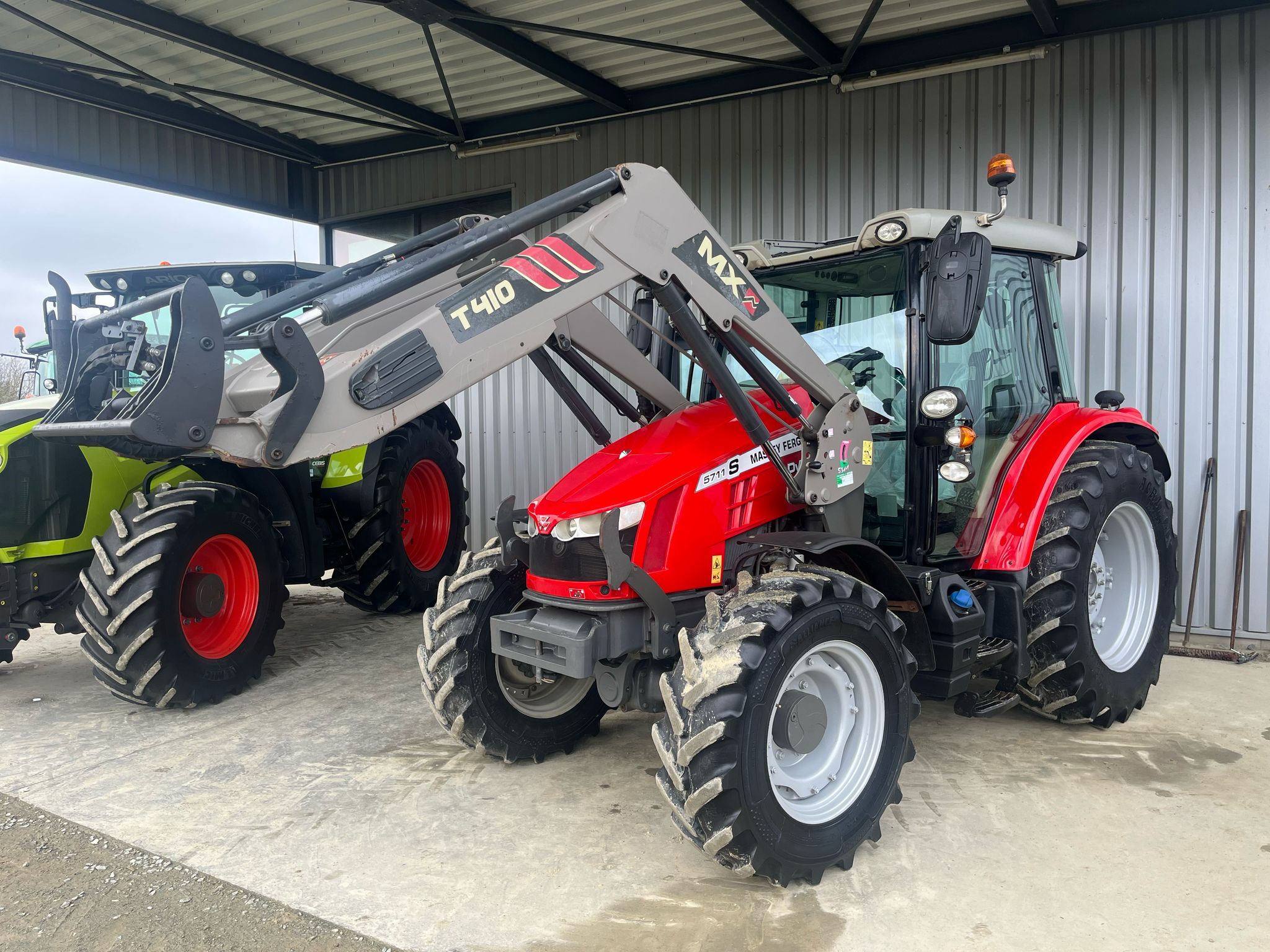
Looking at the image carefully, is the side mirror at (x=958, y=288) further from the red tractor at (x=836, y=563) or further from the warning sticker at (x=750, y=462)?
the warning sticker at (x=750, y=462)

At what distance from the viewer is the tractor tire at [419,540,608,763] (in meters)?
3.36

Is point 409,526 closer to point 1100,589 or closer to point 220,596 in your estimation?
point 220,596

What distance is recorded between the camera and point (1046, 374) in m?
4.02

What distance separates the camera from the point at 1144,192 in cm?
554

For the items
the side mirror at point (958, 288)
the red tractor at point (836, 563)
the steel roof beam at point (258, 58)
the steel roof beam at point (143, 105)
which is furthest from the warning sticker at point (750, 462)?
the steel roof beam at point (143, 105)

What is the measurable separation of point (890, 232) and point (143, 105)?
23.5 ft

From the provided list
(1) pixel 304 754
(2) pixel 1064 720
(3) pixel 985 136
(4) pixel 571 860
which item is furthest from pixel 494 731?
(3) pixel 985 136

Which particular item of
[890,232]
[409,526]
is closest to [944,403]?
[890,232]

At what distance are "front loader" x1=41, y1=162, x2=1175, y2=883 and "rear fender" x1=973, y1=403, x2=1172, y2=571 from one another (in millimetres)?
13

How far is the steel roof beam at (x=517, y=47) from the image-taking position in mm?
5688

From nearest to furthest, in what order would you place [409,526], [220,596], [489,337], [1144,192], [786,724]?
[489,337] < [786,724] < [220,596] < [1144,192] < [409,526]

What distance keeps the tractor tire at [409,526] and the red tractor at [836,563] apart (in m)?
2.74

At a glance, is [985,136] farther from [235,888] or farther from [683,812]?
[235,888]

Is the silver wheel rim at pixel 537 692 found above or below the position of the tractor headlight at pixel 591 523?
below
